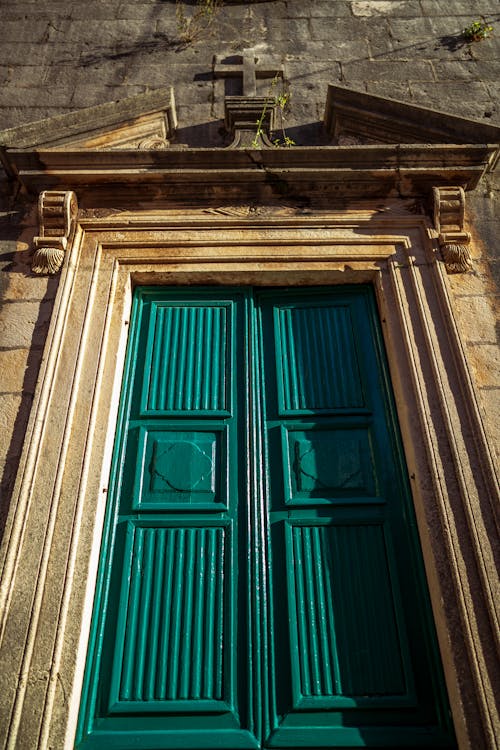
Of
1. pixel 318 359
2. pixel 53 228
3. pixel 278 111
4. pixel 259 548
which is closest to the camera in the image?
pixel 259 548

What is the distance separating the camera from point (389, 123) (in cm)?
407

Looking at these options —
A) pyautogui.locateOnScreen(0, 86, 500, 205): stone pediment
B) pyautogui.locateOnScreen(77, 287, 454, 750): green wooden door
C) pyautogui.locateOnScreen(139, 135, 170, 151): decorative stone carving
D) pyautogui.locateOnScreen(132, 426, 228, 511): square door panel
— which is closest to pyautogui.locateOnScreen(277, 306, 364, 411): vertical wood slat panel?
pyautogui.locateOnScreen(77, 287, 454, 750): green wooden door

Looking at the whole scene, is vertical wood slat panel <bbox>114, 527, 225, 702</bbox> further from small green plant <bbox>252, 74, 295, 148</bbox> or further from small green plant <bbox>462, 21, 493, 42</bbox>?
small green plant <bbox>462, 21, 493, 42</bbox>

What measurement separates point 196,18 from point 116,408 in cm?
394

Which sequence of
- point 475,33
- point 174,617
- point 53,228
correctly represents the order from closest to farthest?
point 174,617 → point 53,228 → point 475,33

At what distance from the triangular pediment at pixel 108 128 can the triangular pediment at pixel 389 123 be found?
124 centimetres

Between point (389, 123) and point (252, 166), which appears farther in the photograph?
point (389, 123)

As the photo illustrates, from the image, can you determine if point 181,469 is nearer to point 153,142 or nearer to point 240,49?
point 153,142

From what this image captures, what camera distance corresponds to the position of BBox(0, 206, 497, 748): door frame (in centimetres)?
240

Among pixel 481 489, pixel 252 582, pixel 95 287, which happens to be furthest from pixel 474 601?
pixel 95 287

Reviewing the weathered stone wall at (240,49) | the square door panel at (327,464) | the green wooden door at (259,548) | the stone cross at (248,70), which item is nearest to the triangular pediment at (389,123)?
the weathered stone wall at (240,49)

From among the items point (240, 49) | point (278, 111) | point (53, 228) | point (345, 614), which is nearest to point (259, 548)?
point (345, 614)

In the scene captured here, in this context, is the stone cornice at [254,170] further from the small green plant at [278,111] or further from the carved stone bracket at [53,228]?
the small green plant at [278,111]

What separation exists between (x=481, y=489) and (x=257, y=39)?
4309 mm
